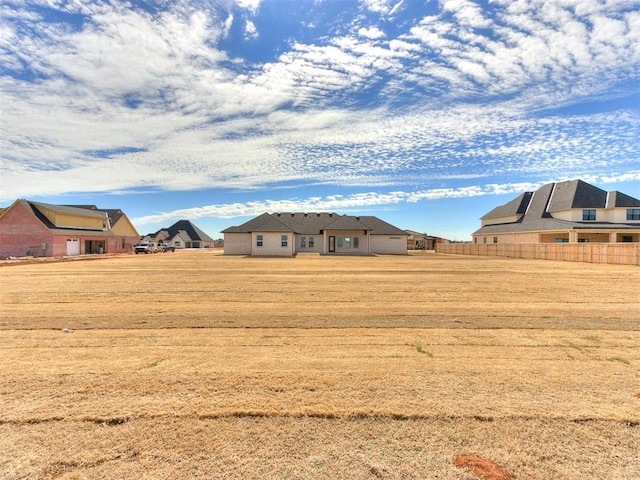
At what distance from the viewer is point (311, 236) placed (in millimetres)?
47562

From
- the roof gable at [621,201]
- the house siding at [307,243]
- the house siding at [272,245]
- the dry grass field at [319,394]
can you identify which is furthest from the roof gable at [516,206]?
the dry grass field at [319,394]

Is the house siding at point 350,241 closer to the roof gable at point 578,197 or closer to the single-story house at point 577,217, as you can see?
the single-story house at point 577,217

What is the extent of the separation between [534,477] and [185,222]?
94197mm

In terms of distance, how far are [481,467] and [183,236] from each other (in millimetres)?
88670

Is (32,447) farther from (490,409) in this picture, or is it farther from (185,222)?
(185,222)

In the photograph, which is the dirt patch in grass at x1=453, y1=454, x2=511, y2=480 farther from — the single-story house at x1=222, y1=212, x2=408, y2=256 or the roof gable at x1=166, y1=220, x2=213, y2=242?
the roof gable at x1=166, y1=220, x2=213, y2=242

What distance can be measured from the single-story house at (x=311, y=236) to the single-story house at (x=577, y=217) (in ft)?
52.9

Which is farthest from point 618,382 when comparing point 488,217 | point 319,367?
point 488,217

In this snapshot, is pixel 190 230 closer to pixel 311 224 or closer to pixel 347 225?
pixel 311 224

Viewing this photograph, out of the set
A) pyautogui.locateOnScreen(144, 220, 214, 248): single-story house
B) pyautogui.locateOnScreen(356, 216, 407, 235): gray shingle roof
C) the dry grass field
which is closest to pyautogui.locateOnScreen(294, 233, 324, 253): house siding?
pyautogui.locateOnScreen(356, 216, 407, 235): gray shingle roof

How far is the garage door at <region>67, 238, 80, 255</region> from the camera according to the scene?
4306cm

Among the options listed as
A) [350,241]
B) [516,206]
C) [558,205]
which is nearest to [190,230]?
[350,241]

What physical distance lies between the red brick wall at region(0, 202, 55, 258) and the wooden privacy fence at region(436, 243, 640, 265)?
52.9 metres

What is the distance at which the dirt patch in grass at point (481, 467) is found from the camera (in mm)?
2914
